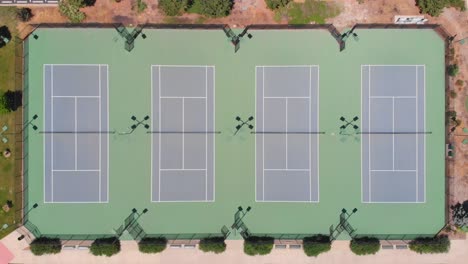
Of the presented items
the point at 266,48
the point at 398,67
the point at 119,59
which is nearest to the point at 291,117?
the point at 266,48

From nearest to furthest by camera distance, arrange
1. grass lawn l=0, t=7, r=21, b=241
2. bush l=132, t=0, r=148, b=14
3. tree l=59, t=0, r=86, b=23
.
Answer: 1. tree l=59, t=0, r=86, b=23
2. grass lawn l=0, t=7, r=21, b=241
3. bush l=132, t=0, r=148, b=14

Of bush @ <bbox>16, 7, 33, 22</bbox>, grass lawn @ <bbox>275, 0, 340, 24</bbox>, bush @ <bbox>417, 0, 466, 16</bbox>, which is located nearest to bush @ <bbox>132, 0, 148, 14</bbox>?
bush @ <bbox>16, 7, 33, 22</bbox>

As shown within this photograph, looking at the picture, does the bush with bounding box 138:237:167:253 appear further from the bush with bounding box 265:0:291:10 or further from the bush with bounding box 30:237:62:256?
the bush with bounding box 265:0:291:10

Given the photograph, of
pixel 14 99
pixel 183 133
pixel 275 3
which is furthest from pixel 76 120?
pixel 275 3

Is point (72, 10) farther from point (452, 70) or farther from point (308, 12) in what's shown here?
point (452, 70)

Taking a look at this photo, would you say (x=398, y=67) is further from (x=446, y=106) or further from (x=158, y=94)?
(x=158, y=94)
